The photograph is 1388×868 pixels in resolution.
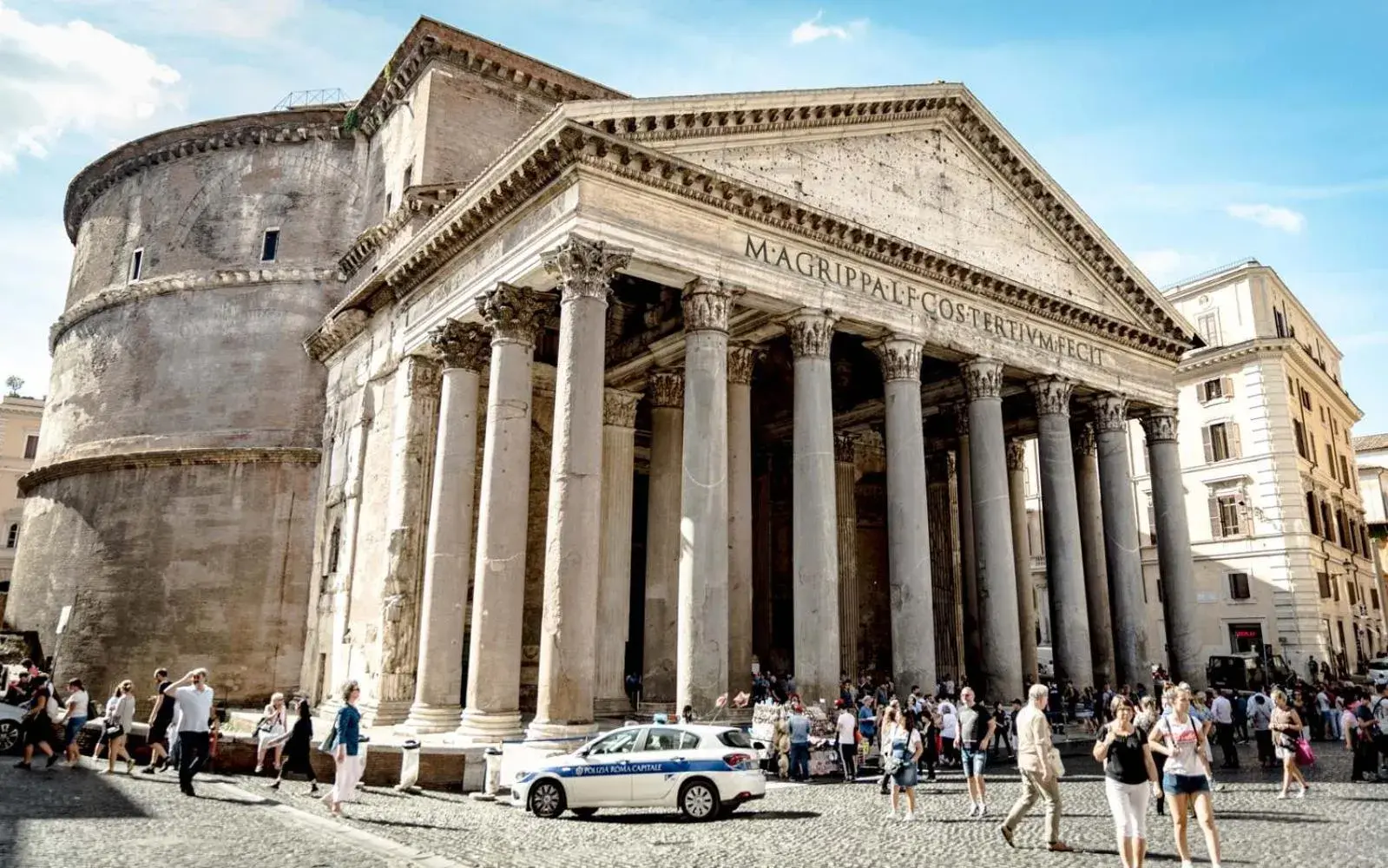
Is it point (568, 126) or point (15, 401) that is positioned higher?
point (15, 401)

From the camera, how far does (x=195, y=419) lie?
70.4 feet

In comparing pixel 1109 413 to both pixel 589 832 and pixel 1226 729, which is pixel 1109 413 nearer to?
pixel 1226 729

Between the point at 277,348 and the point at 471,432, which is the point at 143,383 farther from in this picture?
the point at 471,432

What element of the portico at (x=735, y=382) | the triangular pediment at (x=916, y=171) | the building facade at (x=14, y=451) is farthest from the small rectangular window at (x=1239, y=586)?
the building facade at (x=14, y=451)

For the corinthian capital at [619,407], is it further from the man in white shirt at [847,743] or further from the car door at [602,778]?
the car door at [602,778]

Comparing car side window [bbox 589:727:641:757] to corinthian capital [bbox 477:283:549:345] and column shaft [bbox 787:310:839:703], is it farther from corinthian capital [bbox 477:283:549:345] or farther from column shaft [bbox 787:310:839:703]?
corinthian capital [bbox 477:283:549:345]

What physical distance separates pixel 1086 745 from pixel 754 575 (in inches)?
339

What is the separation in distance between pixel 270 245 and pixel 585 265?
14067 mm

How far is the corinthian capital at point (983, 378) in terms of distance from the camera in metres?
16.5

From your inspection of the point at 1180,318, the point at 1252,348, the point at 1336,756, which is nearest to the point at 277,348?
the point at 1180,318

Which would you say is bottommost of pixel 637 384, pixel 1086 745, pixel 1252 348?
pixel 1086 745

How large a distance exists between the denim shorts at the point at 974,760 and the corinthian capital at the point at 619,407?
33.0ft

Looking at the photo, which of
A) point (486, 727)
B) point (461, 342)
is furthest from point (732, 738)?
point (461, 342)

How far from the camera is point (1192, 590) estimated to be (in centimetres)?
1883
